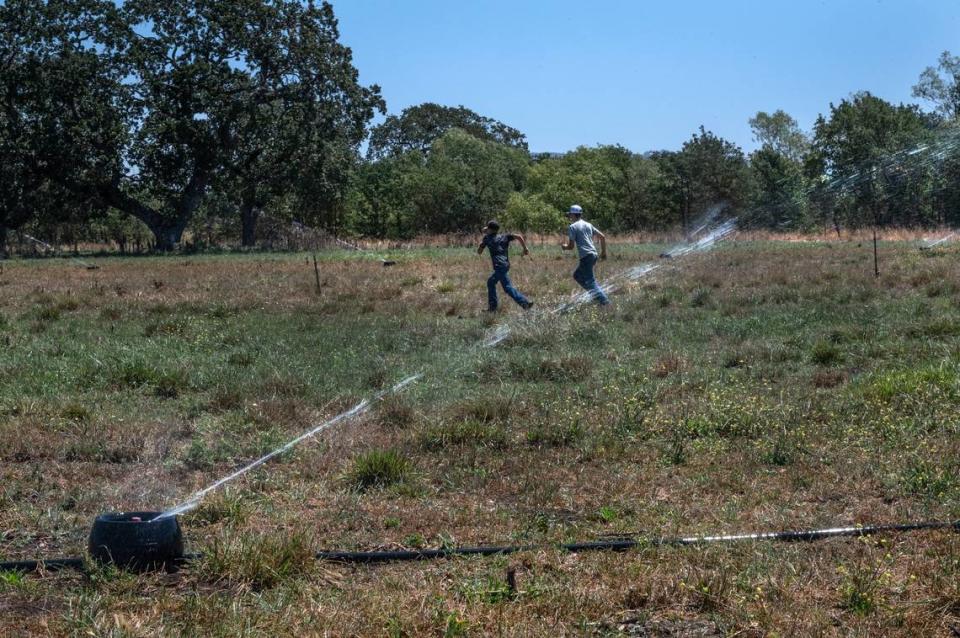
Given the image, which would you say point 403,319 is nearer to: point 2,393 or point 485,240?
point 485,240

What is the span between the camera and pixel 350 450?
7715 millimetres

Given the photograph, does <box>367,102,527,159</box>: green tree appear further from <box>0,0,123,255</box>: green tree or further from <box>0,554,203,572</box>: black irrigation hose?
<box>0,554,203,572</box>: black irrigation hose

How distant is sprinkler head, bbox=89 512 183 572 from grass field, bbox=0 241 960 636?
3.6 inches

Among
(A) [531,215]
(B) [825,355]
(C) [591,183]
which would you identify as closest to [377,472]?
(B) [825,355]

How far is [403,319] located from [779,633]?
1167 cm

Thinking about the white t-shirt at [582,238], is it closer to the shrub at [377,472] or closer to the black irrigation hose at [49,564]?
the shrub at [377,472]

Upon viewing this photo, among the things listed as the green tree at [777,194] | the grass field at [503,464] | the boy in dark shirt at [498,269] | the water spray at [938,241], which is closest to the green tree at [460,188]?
the green tree at [777,194]

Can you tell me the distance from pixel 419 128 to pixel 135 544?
112 m

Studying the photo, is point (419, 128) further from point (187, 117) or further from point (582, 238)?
point (582, 238)

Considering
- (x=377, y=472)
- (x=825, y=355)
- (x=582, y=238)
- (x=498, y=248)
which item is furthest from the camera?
(x=498, y=248)

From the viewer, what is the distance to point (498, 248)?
1755 centimetres

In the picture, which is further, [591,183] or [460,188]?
[591,183]

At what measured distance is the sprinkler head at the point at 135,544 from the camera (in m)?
5.12

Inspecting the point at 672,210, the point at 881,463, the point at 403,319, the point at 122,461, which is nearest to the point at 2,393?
the point at 122,461
